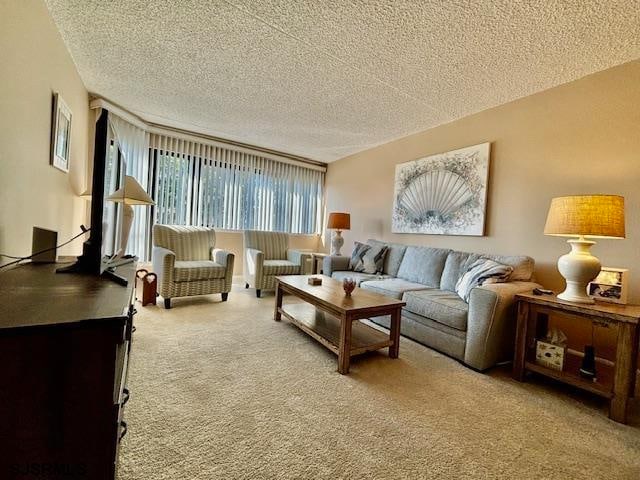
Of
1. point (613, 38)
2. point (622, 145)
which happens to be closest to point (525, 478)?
point (622, 145)

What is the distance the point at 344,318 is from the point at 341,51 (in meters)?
1.93

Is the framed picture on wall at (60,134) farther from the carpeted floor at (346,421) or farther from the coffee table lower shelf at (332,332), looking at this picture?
the coffee table lower shelf at (332,332)

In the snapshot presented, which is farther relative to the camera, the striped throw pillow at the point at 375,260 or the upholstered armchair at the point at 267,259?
the upholstered armchair at the point at 267,259

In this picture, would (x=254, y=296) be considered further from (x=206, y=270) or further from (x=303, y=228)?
(x=303, y=228)

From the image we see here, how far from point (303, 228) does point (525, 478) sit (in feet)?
15.0

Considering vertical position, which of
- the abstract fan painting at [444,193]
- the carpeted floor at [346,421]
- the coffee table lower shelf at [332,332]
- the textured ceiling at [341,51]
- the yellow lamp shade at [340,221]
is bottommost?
the carpeted floor at [346,421]

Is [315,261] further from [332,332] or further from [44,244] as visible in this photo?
[44,244]

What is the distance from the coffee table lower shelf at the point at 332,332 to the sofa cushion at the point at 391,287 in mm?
437

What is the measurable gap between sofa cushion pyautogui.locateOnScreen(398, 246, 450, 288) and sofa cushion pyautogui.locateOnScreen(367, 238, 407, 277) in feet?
0.26

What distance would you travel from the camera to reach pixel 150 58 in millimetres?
2361

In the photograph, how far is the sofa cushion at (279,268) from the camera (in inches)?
153

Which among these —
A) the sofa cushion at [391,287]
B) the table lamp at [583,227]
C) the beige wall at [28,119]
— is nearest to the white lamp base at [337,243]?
the sofa cushion at [391,287]

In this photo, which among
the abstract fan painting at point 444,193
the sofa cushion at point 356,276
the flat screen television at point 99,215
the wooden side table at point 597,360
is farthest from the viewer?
the sofa cushion at point 356,276

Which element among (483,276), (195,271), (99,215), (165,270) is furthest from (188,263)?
(483,276)
